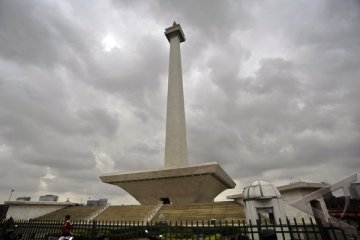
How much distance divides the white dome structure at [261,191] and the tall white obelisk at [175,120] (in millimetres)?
21086

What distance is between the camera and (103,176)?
1262 inches

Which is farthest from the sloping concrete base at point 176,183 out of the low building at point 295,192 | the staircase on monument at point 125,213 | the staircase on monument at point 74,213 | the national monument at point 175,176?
the low building at point 295,192

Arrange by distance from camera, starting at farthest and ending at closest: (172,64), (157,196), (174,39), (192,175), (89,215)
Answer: (174,39), (172,64), (157,196), (192,175), (89,215)

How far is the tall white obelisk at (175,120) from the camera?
101 ft

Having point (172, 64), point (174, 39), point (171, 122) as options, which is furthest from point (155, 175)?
point (174, 39)

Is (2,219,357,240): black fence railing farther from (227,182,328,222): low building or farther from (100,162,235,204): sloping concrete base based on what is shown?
(100,162,235,204): sloping concrete base

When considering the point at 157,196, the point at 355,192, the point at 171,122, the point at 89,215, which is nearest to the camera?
the point at 355,192

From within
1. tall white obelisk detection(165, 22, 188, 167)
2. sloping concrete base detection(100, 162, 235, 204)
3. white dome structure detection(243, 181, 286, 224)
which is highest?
tall white obelisk detection(165, 22, 188, 167)

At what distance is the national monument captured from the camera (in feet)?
88.9

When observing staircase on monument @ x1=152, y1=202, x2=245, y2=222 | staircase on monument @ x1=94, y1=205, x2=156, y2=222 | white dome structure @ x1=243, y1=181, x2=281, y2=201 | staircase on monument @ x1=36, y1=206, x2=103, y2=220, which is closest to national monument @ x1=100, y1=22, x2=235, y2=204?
staircase on monument @ x1=152, y1=202, x2=245, y2=222

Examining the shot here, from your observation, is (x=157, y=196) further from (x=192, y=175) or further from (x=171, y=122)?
(x=171, y=122)

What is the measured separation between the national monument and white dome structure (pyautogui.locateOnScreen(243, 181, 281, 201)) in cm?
1669

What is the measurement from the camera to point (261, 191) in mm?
9156

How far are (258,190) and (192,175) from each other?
18036 mm
